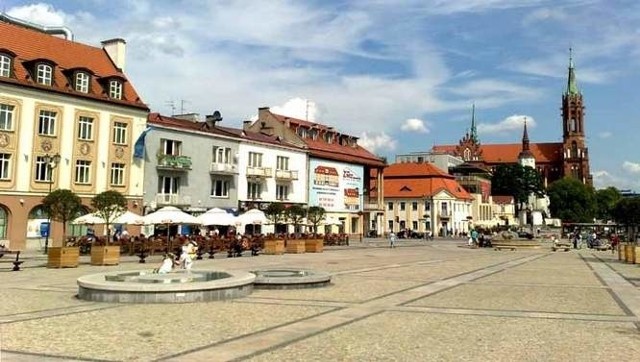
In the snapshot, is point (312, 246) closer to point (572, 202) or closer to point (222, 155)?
point (222, 155)

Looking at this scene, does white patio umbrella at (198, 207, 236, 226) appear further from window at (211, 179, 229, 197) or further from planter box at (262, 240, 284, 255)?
window at (211, 179, 229, 197)

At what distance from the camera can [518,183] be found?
142 metres

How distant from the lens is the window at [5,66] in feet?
134

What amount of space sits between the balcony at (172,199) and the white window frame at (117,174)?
12.6ft

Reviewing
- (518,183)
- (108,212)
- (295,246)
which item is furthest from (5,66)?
(518,183)

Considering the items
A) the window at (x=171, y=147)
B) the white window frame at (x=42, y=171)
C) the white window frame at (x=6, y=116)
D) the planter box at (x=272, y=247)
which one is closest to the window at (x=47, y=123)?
the white window frame at (x=42, y=171)

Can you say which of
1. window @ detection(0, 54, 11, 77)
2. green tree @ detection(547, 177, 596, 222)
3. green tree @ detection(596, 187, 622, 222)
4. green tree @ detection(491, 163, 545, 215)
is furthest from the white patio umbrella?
green tree @ detection(596, 187, 622, 222)

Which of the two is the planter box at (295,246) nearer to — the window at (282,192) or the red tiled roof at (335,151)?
the window at (282,192)

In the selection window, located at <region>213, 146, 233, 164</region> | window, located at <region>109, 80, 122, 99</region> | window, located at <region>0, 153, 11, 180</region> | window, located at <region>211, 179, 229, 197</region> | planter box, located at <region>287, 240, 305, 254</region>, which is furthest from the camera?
window, located at <region>213, 146, 233, 164</region>

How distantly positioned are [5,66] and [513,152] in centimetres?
17361

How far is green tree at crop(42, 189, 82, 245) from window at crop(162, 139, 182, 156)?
2283 cm

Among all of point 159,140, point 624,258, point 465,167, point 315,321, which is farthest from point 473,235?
point 465,167

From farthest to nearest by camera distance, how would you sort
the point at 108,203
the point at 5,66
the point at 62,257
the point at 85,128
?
the point at 85,128 < the point at 5,66 < the point at 108,203 < the point at 62,257

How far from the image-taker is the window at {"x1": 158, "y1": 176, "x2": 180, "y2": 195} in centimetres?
5147
